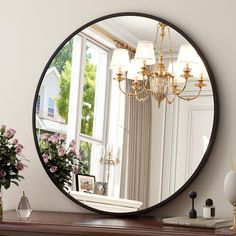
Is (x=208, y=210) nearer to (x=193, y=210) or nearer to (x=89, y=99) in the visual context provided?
(x=193, y=210)

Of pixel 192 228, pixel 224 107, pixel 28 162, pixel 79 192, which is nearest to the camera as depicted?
pixel 192 228

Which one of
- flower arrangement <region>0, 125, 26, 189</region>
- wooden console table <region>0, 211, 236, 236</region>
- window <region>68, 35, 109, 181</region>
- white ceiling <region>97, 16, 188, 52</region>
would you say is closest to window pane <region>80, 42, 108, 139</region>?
window <region>68, 35, 109, 181</region>

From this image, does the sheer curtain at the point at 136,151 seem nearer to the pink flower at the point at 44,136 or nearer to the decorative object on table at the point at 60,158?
the decorative object on table at the point at 60,158

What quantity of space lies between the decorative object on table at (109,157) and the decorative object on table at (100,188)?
27mm

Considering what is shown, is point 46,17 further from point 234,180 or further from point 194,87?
point 234,180

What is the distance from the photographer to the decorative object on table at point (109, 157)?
275cm

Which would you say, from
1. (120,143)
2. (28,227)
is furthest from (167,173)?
(28,227)

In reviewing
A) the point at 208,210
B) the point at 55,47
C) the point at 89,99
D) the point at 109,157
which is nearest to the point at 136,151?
the point at 109,157

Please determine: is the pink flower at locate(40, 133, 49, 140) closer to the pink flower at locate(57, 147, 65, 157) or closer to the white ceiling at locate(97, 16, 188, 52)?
the pink flower at locate(57, 147, 65, 157)

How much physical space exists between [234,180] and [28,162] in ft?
3.82

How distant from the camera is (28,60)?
311cm

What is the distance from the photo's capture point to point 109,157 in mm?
2760

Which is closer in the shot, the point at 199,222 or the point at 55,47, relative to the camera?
the point at 199,222

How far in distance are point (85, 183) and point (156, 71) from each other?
2.01 ft
